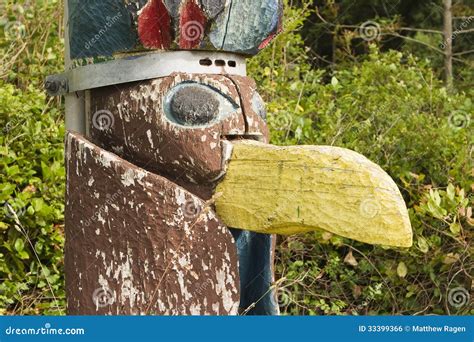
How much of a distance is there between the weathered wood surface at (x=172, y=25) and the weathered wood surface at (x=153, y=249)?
1.08 ft

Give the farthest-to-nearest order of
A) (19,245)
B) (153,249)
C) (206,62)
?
(19,245) → (206,62) → (153,249)

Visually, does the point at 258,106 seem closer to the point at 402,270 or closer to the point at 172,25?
the point at 172,25

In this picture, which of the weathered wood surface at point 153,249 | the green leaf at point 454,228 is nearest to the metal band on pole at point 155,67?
the weathered wood surface at point 153,249

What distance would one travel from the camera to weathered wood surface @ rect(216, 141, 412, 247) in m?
1.99

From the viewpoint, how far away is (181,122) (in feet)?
7.39

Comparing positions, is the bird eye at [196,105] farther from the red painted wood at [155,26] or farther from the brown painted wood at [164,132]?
the red painted wood at [155,26]

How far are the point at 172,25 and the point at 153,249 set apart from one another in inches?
23.6

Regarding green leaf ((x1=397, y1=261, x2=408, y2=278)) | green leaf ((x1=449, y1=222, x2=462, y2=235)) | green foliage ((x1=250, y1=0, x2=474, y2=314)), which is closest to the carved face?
green foliage ((x1=250, y1=0, x2=474, y2=314))

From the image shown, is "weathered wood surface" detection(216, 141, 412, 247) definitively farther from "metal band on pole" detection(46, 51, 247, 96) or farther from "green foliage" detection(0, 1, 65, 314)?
"green foliage" detection(0, 1, 65, 314)

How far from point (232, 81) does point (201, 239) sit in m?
0.45

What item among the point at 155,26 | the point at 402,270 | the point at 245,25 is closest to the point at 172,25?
the point at 155,26

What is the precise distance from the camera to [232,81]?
7.64 feet

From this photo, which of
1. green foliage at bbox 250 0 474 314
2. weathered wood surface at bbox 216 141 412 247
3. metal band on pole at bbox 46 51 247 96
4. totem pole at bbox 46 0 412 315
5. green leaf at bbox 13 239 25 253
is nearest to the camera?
weathered wood surface at bbox 216 141 412 247

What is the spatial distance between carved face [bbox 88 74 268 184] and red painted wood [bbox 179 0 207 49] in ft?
0.30
